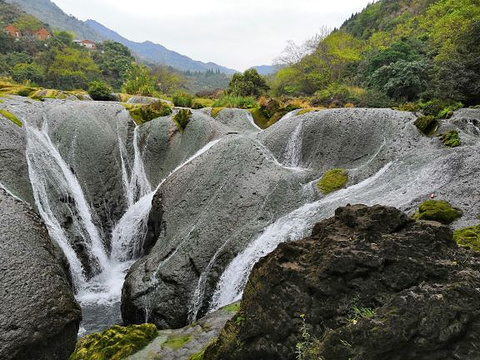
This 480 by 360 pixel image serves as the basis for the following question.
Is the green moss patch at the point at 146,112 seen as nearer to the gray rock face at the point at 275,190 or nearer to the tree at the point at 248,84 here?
the gray rock face at the point at 275,190

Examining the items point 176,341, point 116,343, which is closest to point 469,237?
point 176,341

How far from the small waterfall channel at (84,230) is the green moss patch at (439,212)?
8.98 meters

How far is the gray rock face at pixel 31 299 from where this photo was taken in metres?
6.94

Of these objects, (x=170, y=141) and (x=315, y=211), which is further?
(x=170, y=141)

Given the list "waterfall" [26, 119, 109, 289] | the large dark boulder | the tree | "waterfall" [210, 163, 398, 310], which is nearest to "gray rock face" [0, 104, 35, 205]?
"waterfall" [26, 119, 109, 289]

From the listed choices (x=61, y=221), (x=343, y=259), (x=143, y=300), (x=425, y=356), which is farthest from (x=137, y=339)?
(x=61, y=221)

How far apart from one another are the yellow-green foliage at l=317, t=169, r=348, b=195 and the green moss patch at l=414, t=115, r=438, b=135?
3257mm

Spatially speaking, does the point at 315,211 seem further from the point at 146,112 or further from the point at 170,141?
the point at 146,112

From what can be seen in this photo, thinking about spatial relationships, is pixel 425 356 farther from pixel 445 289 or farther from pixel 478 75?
pixel 478 75

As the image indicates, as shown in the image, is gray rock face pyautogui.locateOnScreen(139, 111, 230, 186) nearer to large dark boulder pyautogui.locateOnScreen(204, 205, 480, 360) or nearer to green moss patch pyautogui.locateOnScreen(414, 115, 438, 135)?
green moss patch pyautogui.locateOnScreen(414, 115, 438, 135)

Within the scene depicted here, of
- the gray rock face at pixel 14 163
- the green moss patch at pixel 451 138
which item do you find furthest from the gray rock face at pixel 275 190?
the gray rock face at pixel 14 163

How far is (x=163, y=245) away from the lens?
1160 centimetres

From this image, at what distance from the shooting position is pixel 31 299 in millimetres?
7527

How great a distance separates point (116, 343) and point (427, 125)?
12014 mm
